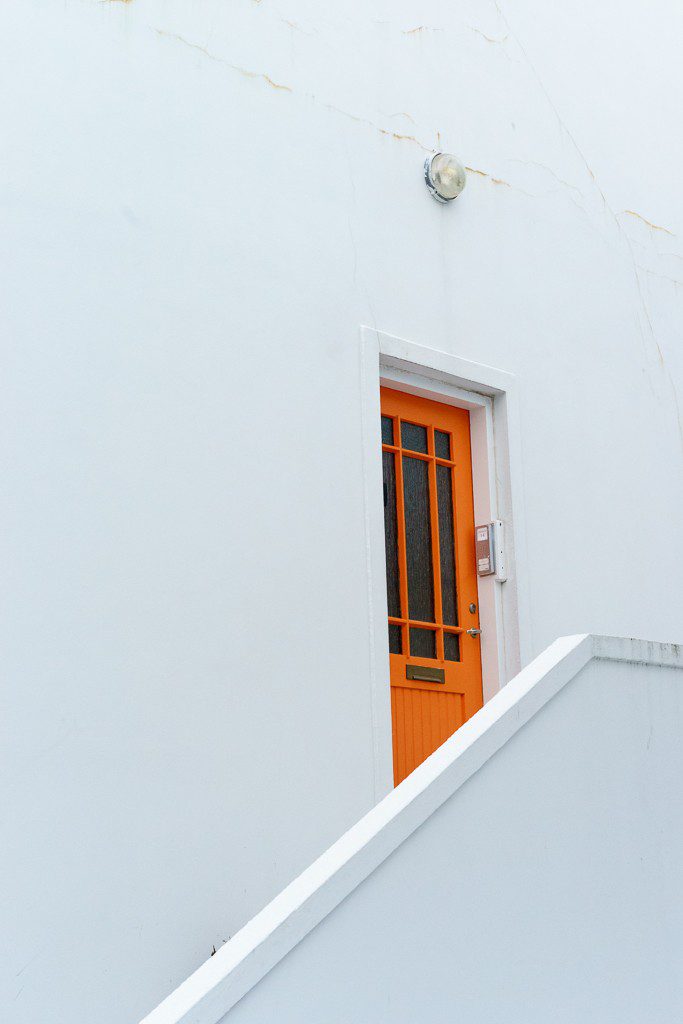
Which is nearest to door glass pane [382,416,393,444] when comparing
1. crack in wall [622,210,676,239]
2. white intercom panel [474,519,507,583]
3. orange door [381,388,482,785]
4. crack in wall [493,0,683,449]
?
orange door [381,388,482,785]

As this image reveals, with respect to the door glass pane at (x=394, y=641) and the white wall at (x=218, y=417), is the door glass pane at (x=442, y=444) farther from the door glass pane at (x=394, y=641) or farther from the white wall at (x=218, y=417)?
the door glass pane at (x=394, y=641)

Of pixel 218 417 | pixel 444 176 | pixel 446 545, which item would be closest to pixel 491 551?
pixel 446 545

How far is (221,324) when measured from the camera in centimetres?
416

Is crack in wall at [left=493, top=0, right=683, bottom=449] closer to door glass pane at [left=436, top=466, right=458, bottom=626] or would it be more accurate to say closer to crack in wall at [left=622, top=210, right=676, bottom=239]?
crack in wall at [left=622, top=210, right=676, bottom=239]

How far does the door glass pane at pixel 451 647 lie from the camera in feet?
15.9

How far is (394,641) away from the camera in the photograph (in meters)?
4.68

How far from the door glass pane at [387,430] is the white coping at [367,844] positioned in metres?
2.13

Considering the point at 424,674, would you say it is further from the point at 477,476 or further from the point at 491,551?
the point at 477,476

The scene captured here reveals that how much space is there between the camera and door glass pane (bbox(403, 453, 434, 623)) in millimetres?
4816

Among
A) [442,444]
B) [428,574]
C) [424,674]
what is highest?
[442,444]

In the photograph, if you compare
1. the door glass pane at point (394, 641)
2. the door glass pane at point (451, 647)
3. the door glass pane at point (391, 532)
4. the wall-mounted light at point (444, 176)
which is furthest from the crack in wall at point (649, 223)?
the door glass pane at point (394, 641)

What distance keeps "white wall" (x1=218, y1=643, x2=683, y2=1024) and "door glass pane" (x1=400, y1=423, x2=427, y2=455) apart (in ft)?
6.96

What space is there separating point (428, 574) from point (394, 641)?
367 millimetres

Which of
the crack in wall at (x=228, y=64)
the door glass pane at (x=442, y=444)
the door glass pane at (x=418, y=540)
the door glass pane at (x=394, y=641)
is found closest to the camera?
the crack in wall at (x=228, y=64)
